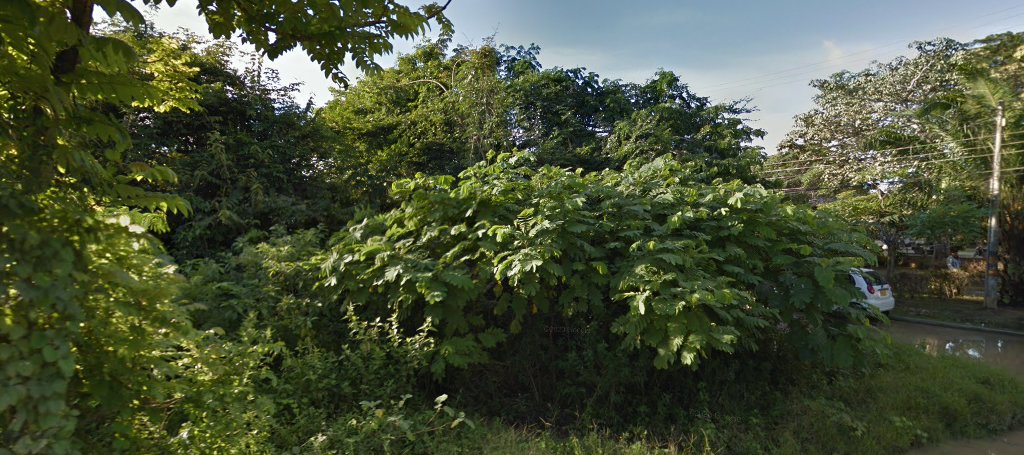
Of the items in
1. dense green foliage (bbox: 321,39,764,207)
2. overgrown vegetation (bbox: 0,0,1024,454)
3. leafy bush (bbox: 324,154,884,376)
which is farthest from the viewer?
dense green foliage (bbox: 321,39,764,207)

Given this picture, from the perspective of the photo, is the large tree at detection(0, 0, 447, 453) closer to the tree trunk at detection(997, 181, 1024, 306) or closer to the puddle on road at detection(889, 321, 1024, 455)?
the puddle on road at detection(889, 321, 1024, 455)

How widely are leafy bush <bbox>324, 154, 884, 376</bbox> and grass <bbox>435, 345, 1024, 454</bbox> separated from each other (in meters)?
0.55

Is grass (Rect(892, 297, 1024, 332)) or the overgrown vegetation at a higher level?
the overgrown vegetation

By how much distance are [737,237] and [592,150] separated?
793 centimetres

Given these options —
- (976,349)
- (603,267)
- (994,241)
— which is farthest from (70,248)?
(994,241)

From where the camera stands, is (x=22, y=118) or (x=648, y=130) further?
(x=648, y=130)

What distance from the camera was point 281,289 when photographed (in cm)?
553

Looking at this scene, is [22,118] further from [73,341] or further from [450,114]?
[450,114]

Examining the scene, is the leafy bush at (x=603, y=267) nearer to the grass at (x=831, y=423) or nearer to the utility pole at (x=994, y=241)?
the grass at (x=831, y=423)

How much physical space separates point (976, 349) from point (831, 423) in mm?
9093

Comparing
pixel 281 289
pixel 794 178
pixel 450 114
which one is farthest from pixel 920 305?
pixel 281 289

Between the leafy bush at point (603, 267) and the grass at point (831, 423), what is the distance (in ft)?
1.81

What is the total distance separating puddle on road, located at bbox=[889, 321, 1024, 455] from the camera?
5301 mm

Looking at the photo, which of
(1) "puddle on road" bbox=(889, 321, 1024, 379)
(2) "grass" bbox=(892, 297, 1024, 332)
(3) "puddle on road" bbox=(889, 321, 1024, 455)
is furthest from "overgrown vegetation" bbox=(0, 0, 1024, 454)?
(2) "grass" bbox=(892, 297, 1024, 332)
